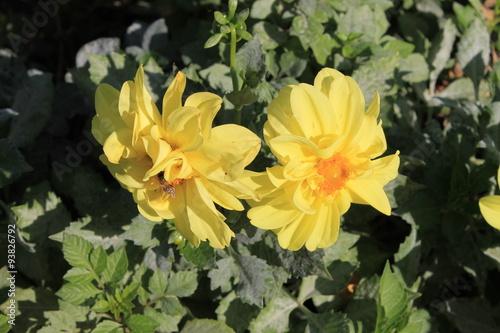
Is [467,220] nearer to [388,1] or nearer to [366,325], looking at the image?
[366,325]

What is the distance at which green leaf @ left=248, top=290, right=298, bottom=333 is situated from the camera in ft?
6.61

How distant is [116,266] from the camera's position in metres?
1.84

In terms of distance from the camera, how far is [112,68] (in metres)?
2.10

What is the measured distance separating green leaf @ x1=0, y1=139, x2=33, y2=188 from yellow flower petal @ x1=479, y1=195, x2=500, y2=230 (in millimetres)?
1646

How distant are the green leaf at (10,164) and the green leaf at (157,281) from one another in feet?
2.22

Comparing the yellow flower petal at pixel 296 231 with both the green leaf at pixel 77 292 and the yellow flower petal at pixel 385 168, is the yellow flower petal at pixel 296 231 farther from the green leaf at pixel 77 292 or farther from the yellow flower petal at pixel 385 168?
the green leaf at pixel 77 292

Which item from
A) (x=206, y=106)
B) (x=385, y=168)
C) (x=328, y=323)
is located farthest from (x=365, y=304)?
(x=206, y=106)

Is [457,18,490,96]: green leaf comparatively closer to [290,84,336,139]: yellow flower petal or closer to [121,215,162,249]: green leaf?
[290,84,336,139]: yellow flower petal

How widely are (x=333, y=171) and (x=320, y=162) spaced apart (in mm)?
43

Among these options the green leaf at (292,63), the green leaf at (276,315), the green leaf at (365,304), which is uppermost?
the green leaf at (292,63)

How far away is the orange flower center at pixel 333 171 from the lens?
1459 mm

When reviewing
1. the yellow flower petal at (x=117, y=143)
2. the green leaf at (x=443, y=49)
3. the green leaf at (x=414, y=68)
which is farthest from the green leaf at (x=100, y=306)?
the green leaf at (x=443, y=49)

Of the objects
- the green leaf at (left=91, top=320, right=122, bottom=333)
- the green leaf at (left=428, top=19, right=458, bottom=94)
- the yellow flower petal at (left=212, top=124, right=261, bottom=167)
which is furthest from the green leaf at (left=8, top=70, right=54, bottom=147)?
the green leaf at (left=428, top=19, right=458, bottom=94)

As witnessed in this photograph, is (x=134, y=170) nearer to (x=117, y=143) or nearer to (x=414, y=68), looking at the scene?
(x=117, y=143)
